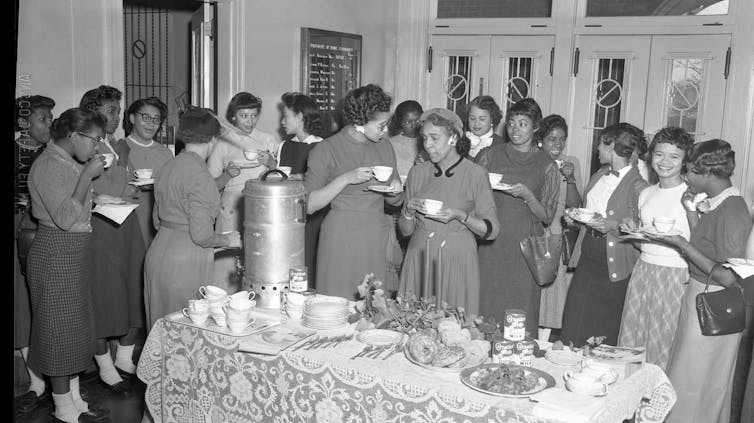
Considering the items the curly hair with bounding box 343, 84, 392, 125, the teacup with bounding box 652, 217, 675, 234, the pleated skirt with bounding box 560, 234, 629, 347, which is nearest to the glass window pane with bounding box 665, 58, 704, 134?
the pleated skirt with bounding box 560, 234, 629, 347

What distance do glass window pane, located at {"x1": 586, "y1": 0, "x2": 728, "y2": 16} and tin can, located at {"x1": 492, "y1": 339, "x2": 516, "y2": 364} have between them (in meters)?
5.16

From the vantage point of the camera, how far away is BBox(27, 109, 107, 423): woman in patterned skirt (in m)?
3.82

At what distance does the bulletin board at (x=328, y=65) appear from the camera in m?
6.77

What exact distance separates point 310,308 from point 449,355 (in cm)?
82

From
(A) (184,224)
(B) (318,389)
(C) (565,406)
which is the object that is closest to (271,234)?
(A) (184,224)

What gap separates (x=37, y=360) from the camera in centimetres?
395

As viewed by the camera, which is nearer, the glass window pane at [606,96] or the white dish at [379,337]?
the white dish at [379,337]

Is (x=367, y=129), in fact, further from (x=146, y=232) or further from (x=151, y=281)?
(x=146, y=232)

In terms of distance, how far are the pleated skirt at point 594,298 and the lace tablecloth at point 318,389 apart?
1.60 metres

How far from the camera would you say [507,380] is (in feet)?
8.35

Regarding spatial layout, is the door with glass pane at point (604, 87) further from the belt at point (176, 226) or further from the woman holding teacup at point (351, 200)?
the belt at point (176, 226)

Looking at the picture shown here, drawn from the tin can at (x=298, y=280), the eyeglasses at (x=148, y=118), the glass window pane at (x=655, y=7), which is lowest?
the tin can at (x=298, y=280)

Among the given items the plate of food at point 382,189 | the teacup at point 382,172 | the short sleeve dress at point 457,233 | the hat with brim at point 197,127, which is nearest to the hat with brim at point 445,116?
the short sleeve dress at point 457,233

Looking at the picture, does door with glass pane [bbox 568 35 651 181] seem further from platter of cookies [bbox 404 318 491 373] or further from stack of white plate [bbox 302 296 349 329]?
platter of cookies [bbox 404 318 491 373]
